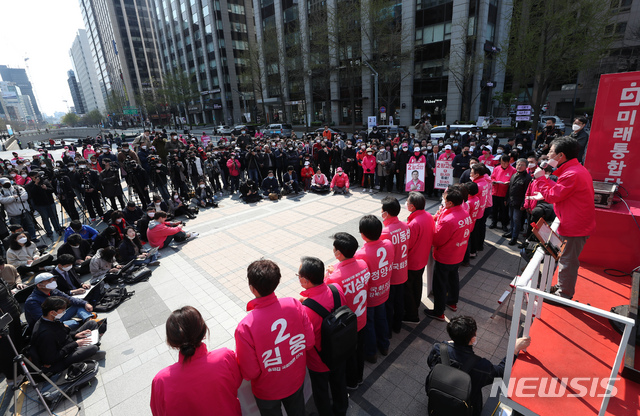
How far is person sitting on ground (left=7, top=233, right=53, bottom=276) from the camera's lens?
7555 millimetres

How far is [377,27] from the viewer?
103 feet

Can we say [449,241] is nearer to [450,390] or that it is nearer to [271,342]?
[450,390]

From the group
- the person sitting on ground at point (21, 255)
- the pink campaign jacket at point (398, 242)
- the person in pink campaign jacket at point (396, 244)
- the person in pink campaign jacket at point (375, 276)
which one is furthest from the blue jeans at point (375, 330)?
the person sitting on ground at point (21, 255)

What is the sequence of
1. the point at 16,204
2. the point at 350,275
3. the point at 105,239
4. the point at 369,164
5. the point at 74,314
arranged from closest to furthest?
the point at 350,275, the point at 74,314, the point at 105,239, the point at 16,204, the point at 369,164

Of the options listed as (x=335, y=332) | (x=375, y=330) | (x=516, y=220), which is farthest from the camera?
(x=516, y=220)

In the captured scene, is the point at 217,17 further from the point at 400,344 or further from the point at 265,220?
the point at 400,344

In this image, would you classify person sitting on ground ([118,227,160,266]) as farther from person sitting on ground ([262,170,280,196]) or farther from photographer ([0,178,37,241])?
person sitting on ground ([262,170,280,196])

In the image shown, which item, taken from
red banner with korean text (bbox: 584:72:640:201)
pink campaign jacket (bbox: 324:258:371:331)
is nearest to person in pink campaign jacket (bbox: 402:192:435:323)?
pink campaign jacket (bbox: 324:258:371:331)

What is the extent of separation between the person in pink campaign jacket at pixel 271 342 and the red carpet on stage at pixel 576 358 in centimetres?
217

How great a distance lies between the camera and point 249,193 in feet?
44.1

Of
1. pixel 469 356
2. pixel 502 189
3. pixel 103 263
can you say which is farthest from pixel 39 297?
pixel 502 189

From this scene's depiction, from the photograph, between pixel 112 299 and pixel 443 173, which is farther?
pixel 443 173

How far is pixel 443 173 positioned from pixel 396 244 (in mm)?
7942

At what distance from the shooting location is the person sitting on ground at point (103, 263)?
7301 mm
